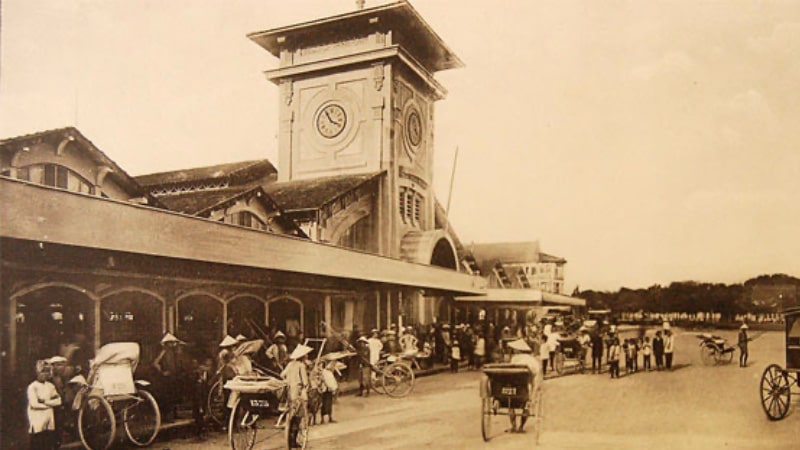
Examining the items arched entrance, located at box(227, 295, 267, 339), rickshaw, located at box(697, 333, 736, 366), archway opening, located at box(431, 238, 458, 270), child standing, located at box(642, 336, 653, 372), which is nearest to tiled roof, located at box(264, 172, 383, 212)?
archway opening, located at box(431, 238, 458, 270)

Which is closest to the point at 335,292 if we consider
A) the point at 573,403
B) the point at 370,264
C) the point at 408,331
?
the point at 370,264

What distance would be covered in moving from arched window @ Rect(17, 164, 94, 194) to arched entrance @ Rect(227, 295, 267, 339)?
6.73 feet

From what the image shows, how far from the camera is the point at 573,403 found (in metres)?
8.52

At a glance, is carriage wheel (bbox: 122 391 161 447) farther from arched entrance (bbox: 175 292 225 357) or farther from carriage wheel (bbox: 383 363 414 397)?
carriage wheel (bbox: 383 363 414 397)

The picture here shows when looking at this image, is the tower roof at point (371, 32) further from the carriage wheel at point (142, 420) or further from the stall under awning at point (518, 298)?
the carriage wheel at point (142, 420)

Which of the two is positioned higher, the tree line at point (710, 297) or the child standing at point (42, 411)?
the tree line at point (710, 297)

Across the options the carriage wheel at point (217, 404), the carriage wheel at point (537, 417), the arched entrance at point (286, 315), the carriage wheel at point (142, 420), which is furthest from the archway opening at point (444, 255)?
the carriage wheel at point (142, 420)

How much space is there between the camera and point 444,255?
15109 mm

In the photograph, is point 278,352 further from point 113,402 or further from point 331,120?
point 331,120

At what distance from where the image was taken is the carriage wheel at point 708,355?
34.9ft

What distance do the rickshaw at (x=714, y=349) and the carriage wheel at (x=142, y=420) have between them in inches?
313

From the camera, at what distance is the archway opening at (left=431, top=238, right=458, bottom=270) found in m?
14.7

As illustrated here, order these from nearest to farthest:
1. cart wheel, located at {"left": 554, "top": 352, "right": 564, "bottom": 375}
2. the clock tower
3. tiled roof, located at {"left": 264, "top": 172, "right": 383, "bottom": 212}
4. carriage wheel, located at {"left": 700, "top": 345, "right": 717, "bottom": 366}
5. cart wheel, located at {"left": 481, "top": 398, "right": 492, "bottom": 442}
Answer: cart wheel, located at {"left": 481, "top": 398, "right": 492, "bottom": 442}
carriage wheel, located at {"left": 700, "top": 345, "right": 717, "bottom": 366}
tiled roof, located at {"left": 264, "top": 172, "right": 383, "bottom": 212}
cart wheel, located at {"left": 554, "top": 352, "right": 564, "bottom": 375}
the clock tower

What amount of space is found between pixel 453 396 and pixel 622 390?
2547 mm
